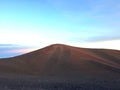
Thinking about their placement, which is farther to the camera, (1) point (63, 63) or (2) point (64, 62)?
(2) point (64, 62)

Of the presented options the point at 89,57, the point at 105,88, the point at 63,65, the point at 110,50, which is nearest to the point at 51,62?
the point at 63,65

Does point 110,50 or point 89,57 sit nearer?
point 89,57

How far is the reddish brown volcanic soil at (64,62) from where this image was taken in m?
56.4

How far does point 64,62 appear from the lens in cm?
6425

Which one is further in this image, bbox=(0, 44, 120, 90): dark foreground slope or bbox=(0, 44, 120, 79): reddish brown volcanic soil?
bbox=(0, 44, 120, 79): reddish brown volcanic soil

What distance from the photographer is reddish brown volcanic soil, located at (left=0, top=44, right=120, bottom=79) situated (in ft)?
185

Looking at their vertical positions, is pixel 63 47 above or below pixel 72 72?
above

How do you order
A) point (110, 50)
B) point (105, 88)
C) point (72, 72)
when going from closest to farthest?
point (105, 88) < point (72, 72) < point (110, 50)

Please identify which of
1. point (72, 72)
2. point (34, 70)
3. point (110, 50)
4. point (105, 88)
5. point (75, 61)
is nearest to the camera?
point (105, 88)

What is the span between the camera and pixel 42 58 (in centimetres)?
6806

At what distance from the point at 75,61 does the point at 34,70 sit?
348 inches

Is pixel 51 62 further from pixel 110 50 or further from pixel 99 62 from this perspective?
pixel 110 50

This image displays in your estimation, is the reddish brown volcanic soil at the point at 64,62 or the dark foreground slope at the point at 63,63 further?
the reddish brown volcanic soil at the point at 64,62

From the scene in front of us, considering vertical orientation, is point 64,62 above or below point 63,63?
above
